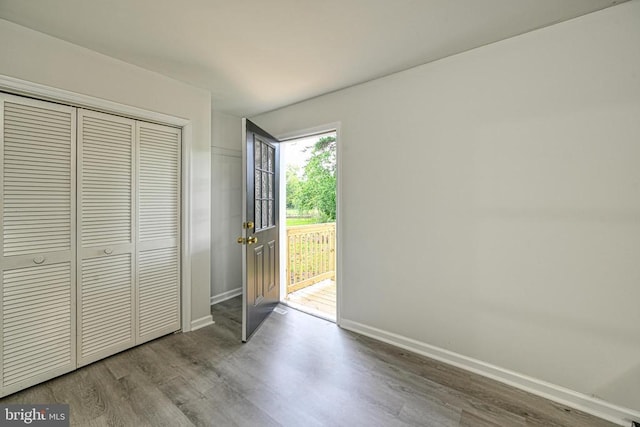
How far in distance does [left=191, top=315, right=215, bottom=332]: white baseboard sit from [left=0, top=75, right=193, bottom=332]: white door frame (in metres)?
0.05

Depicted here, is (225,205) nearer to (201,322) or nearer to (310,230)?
(310,230)

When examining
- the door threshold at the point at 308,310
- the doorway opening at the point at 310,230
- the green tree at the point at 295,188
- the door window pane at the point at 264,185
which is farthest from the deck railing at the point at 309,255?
the green tree at the point at 295,188

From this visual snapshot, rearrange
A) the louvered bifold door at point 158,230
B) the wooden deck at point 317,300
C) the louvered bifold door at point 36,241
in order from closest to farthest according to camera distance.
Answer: the louvered bifold door at point 36,241, the louvered bifold door at point 158,230, the wooden deck at point 317,300

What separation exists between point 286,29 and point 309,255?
9.91 feet

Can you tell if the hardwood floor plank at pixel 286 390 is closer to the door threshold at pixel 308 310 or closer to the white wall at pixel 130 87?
the door threshold at pixel 308 310

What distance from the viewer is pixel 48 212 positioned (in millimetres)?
1831

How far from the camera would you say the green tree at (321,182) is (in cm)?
596

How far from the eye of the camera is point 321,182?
603 centimetres

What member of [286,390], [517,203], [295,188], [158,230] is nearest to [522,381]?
[517,203]

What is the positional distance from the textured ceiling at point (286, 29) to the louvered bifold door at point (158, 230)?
65 centimetres

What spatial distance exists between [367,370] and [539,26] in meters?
2.62

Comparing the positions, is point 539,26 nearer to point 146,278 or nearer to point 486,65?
point 486,65

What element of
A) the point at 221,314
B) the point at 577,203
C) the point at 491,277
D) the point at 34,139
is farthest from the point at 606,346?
the point at 34,139

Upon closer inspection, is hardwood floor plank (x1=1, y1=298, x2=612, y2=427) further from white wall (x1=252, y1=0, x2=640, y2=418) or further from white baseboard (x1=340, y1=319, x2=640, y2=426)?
white wall (x1=252, y1=0, x2=640, y2=418)
